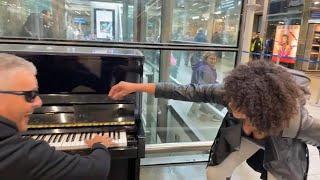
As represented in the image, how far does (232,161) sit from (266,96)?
520mm

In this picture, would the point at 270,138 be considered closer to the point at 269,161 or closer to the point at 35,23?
the point at 269,161

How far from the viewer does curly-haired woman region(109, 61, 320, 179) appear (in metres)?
1.33

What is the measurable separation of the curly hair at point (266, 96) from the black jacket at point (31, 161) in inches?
30.3

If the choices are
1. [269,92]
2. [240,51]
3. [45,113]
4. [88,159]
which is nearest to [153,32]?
[240,51]

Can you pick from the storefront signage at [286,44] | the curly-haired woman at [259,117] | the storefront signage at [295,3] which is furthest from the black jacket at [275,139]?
the storefront signage at [295,3]

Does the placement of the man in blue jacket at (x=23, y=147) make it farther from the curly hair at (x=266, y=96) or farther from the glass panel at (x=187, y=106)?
the glass panel at (x=187, y=106)

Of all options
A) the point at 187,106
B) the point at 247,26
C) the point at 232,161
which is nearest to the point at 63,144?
the point at 232,161

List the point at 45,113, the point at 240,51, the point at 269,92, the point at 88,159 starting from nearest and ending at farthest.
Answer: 1. the point at 88,159
2. the point at 269,92
3. the point at 45,113
4. the point at 240,51

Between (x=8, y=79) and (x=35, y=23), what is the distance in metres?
1.89

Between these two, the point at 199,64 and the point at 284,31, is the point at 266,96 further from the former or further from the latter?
the point at 284,31

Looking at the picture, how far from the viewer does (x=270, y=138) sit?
149 centimetres

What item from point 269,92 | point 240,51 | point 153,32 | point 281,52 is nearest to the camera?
point 269,92

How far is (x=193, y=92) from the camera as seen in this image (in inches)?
67.5

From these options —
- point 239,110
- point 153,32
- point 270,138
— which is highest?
point 153,32
